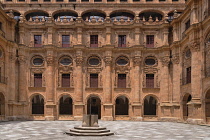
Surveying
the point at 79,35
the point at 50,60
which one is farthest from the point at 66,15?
the point at 50,60

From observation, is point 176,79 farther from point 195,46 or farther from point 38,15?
point 38,15

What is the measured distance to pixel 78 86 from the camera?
41.3 meters

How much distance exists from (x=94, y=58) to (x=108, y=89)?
5.72m

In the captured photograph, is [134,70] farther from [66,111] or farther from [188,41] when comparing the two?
[66,111]

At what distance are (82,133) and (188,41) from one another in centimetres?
2160

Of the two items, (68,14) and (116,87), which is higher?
(68,14)

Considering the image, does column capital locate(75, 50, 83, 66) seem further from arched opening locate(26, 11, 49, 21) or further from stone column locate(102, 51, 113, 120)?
arched opening locate(26, 11, 49, 21)

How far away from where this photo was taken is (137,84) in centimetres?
4131

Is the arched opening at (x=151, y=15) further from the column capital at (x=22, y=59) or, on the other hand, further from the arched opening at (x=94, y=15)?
the column capital at (x=22, y=59)

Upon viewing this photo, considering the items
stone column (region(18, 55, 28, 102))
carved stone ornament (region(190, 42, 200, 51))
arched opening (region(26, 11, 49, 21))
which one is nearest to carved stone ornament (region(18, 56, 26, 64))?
stone column (region(18, 55, 28, 102))

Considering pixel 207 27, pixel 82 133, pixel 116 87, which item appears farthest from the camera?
pixel 116 87

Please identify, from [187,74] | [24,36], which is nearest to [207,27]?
[187,74]

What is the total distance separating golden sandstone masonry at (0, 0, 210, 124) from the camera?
132ft

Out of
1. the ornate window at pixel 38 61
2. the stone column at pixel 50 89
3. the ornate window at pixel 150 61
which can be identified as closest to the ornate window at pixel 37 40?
the ornate window at pixel 38 61
